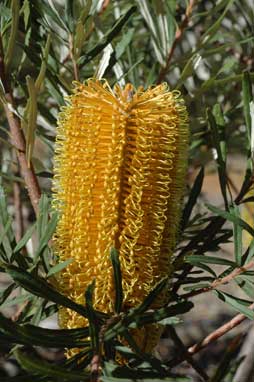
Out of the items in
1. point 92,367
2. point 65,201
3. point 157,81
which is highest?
point 157,81

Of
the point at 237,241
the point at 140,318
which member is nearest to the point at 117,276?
the point at 140,318

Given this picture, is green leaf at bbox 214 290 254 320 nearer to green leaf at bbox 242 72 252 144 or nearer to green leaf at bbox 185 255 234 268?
green leaf at bbox 185 255 234 268

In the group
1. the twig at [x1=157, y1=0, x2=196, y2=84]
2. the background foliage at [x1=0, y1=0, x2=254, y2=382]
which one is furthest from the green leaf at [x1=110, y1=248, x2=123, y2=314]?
the twig at [x1=157, y1=0, x2=196, y2=84]

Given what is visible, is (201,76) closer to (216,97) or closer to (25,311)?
(216,97)

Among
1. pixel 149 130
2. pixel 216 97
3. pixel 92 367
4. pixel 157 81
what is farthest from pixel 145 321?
pixel 216 97

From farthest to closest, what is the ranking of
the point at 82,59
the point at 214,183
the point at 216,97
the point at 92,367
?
the point at 214,183, the point at 216,97, the point at 82,59, the point at 92,367
